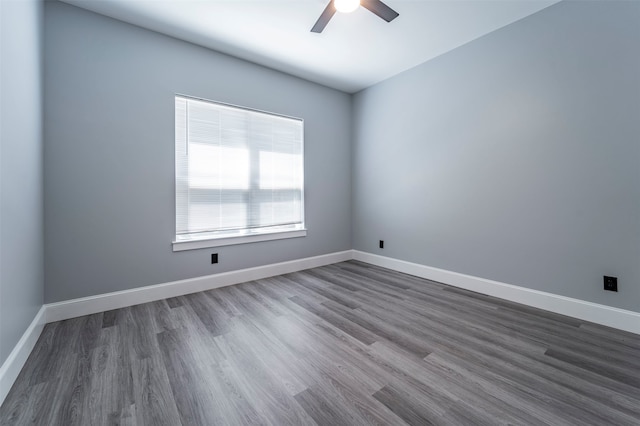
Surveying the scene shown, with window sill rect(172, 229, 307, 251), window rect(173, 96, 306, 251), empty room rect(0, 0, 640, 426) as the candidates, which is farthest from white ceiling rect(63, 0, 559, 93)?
window sill rect(172, 229, 307, 251)

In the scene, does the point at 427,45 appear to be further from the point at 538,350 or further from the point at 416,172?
the point at 538,350

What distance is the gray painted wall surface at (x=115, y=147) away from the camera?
7.00ft

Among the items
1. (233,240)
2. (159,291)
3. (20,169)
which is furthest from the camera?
(233,240)

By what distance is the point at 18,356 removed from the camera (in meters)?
1.47

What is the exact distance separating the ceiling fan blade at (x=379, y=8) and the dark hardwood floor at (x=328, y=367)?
2525 millimetres

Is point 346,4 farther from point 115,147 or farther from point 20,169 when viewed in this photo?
point 20,169

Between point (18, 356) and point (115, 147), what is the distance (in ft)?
5.56

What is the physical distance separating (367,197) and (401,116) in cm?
125

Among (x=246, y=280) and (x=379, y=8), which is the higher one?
(x=379, y=8)

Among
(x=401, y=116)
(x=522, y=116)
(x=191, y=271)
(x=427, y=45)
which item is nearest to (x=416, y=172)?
(x=401, y=116)

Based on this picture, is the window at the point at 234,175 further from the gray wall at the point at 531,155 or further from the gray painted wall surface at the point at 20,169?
the gray wall at the point at 531,155

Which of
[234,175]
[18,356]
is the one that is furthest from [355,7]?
[18,356]

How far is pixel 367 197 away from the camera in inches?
157

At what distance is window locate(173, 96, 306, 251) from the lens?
272 centimetres
